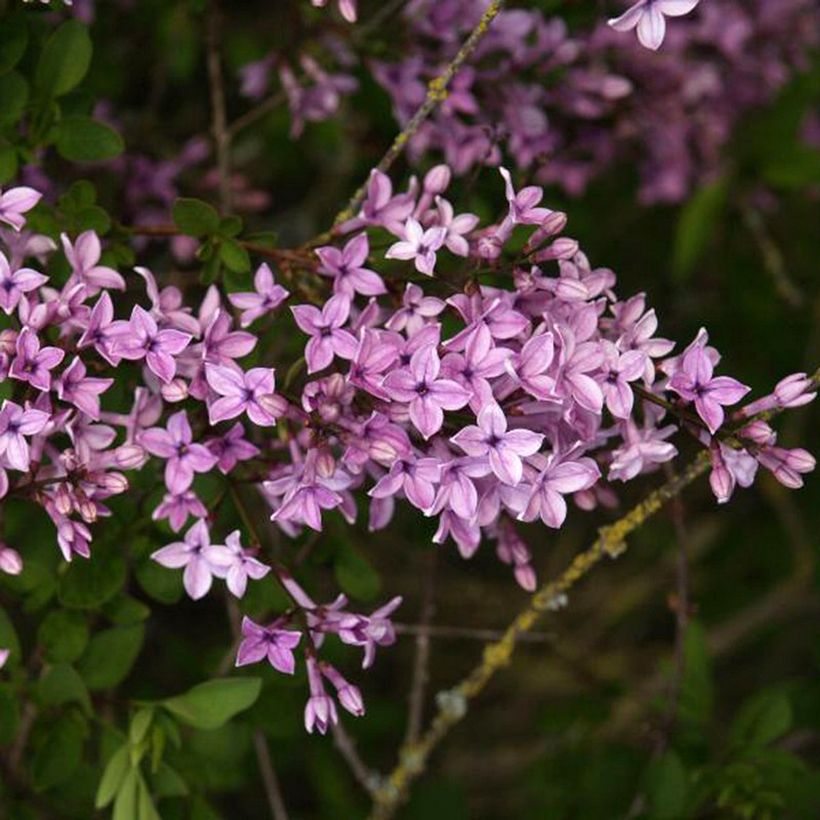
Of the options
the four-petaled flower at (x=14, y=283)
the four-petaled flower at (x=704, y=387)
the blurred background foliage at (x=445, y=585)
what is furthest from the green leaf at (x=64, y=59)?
the four-petaled flower at (x=704, y=387)

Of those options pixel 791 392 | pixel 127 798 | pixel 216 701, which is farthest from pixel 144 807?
pixel 791 392

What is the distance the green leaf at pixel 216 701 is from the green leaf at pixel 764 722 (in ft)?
2.41

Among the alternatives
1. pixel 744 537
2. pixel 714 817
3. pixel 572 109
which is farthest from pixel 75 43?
pixel 744 537

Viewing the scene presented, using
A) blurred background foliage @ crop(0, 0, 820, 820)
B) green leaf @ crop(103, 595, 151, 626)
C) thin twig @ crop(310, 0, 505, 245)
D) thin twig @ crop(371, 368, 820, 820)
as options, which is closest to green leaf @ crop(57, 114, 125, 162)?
blurred background foliage @ crop(0, 0, 820, 820)

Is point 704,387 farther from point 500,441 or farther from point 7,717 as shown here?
point 7,717

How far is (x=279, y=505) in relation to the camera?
1.42 metres

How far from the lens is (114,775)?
149 centimetres

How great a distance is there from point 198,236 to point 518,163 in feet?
1.86

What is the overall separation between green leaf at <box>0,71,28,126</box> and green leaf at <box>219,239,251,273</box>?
1.01 ft

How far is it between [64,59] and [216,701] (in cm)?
75

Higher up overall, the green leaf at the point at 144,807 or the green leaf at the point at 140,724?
the green leaf at the point at 140,724

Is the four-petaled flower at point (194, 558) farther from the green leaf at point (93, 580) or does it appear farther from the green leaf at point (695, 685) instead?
the green leaf at point (695, 685)

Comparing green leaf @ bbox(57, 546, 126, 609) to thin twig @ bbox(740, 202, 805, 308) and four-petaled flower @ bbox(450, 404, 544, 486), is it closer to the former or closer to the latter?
four-petaled flower @ bbox(450, 404, 544, 486)

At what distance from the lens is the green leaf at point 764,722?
182 centimetres
